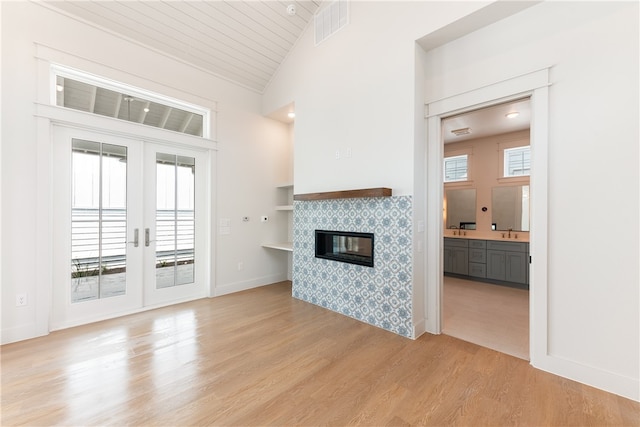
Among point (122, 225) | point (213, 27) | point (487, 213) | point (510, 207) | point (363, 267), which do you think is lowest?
point (363, 267)

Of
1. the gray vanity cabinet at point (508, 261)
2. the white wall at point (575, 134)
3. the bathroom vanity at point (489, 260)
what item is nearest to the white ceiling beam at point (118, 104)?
the white wall at point (575, 134)

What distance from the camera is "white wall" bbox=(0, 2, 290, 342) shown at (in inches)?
110

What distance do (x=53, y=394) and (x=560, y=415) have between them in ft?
11.4

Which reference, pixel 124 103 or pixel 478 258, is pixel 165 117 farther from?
pixel 478 258

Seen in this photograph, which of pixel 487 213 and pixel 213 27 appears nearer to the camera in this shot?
pixel 213 27

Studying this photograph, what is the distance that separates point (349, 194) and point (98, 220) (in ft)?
10.1

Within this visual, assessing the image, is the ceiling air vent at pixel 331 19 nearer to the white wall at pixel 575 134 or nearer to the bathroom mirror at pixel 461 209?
the white wall at pixel 575 134

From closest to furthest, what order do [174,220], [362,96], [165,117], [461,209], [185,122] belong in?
[362,96]
[165,117]
[174,220]
[185,122]
[461,209]

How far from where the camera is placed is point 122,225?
358cm

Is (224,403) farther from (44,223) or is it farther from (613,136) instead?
(613,136)

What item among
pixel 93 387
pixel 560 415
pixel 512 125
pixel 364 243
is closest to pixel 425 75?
pixel 364 243

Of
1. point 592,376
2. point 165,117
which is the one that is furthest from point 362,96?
point 592,376

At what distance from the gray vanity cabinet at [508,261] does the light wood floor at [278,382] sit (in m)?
2.83

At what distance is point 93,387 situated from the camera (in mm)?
2062
